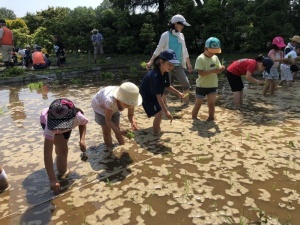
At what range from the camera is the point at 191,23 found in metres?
19.0

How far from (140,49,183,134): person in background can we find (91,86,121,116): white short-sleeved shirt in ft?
2.69

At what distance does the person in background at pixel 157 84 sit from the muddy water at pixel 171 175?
1.40ft

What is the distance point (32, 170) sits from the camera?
392cm

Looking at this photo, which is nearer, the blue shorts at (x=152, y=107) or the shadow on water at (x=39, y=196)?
the shadow on water at (x=39, y=196)

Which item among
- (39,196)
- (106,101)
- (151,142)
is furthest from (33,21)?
(39,196)

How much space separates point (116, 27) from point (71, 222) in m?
20.7

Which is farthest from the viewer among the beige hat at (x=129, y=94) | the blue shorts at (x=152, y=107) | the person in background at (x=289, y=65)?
the person in background at (x=289, y=65)

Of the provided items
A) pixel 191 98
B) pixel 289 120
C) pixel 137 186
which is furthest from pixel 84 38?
pixel 137 186

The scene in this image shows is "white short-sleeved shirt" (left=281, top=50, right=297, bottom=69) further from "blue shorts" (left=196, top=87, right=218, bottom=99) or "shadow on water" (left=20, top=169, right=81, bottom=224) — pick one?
"shadow on water" (left=20, top=169, right=81, bottom=224)

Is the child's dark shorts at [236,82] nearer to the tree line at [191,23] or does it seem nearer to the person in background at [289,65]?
the person in background at [289,65]

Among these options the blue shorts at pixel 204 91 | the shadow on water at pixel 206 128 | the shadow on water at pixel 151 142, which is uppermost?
the blue shorts at pixel 204 91

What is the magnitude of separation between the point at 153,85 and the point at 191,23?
15.3 meters

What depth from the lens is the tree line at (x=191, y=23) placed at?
16.1 meters

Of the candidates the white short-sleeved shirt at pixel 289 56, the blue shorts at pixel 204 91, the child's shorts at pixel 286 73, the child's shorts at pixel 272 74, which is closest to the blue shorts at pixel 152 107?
the blue shorts at pixel 204 91
